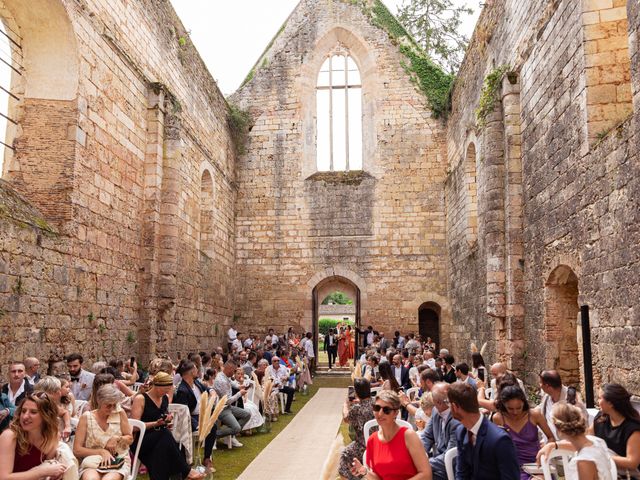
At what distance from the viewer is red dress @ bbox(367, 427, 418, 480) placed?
394cm

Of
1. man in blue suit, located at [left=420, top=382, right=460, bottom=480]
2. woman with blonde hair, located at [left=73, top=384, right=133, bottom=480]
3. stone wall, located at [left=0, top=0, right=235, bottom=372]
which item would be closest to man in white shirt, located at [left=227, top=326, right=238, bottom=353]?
stone wall, located at [left=0, top=0, right=235, bottom=372]

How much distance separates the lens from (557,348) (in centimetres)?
966

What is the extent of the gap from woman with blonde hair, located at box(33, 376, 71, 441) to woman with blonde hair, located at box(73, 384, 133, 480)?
0.77 ft

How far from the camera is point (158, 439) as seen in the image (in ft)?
18.1

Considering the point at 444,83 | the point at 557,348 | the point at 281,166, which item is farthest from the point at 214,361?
the point at 444,83

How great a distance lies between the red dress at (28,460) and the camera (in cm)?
380

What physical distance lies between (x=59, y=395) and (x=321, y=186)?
1541 cm

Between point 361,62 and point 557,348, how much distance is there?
13403 mm

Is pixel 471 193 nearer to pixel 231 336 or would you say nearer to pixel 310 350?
pixel 310 350

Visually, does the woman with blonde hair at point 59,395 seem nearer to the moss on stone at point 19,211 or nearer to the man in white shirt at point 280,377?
the moss on stone at point 19,211

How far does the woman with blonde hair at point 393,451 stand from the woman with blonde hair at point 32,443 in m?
1.95

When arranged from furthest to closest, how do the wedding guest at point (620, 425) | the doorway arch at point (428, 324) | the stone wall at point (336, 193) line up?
the doorway arch at point (428, 324) < the stone wall at point (336, 193) < the wedding guest at point (620, 425)

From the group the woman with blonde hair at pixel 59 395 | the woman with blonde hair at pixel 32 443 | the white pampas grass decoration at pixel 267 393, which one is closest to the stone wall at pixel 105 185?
the white pampas grass decoration at pixel 267 393

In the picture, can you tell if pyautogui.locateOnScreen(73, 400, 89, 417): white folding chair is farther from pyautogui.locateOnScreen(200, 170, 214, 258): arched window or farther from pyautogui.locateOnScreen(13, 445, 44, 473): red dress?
pyautogui.locateOnScreen(200, 170, 214, 258): arched window
